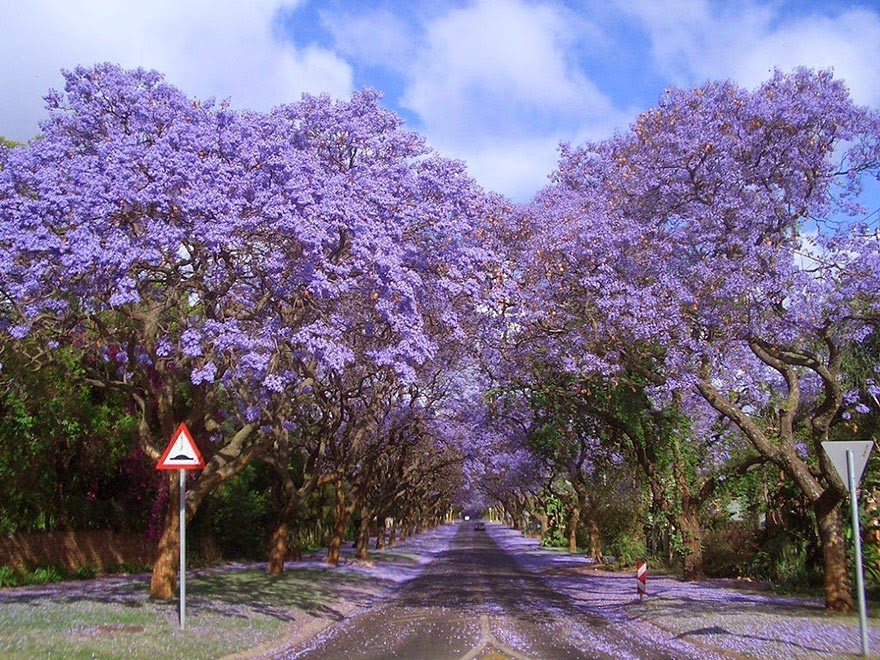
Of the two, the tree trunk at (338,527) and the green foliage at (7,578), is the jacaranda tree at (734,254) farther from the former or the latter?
the tree trunk at (338,527)

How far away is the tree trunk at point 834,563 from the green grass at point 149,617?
34.2 ft

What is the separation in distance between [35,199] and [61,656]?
792cm

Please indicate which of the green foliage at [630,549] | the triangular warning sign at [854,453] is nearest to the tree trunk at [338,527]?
the green foliage at [630,549]

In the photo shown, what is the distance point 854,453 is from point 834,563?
694 centimetres

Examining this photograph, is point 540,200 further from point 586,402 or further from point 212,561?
point 212,561

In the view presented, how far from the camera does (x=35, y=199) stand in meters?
15.3

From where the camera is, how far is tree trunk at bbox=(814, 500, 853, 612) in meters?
17.9

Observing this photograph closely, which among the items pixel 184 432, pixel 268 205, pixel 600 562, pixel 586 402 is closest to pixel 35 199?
pixel 268 205

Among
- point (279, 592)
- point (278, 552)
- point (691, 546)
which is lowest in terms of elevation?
point (279, 592)

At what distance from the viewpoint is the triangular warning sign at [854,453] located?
1212 cm

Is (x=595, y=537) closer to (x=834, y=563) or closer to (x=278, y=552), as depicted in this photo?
(x=278, y=552)

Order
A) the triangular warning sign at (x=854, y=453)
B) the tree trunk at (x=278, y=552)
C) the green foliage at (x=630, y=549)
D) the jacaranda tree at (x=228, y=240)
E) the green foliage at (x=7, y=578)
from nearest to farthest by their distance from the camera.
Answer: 1. the triangular warning sign at (x=854, y=453)
2. the jacaranda tree at (x=228, y=240)
3. the green foliage at (x=7, y=578)
4. the tree trunk at (x=278, y=552)
5. the green foliage at (x=630, y=549)

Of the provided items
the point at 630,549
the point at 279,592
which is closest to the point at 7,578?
the point at 279,592

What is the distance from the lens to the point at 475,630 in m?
15.7
